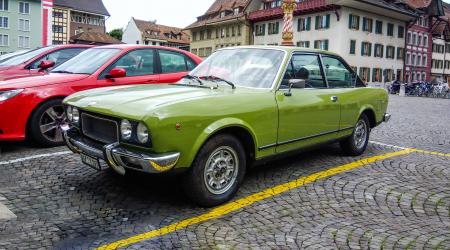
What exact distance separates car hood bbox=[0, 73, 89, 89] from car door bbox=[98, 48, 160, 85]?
0.42 m

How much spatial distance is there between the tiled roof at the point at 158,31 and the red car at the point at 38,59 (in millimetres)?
80379

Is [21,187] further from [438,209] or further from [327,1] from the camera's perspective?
[327,1]

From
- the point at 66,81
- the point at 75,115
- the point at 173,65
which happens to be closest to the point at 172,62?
the point at 173,65

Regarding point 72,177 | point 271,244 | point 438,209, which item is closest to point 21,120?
point 72,177

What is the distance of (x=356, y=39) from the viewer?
46.0 m

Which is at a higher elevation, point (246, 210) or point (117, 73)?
point (117, 73)

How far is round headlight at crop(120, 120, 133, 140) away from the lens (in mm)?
3865

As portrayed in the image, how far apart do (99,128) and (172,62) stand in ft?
13.6

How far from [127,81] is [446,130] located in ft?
24.4

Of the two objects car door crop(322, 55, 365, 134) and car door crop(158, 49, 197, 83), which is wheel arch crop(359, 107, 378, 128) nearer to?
car door crop(322, 55, 365, 134)

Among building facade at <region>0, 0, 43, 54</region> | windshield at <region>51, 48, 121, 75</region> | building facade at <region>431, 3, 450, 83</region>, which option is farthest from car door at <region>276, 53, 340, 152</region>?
building facade at <region>0, 0, 43, 54</region>

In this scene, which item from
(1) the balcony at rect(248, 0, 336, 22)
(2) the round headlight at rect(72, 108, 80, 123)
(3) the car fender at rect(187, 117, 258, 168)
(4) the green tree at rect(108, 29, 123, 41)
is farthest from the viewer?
(4) the green tree at rect(108, 29, 123, 41)

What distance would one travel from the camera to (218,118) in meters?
4.13

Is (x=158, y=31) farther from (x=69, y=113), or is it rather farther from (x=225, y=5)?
(x=69, y=113)
